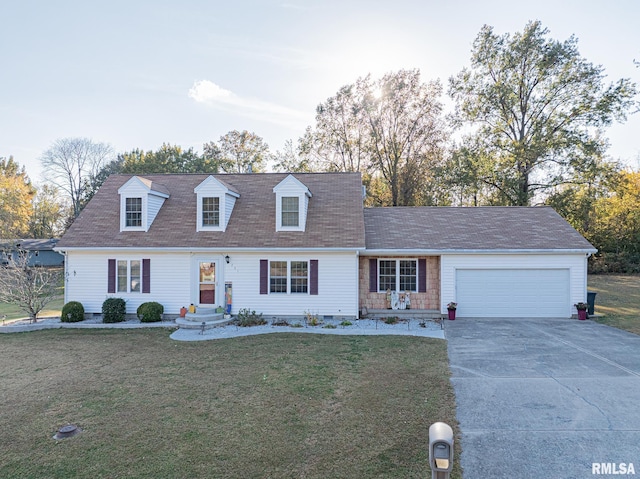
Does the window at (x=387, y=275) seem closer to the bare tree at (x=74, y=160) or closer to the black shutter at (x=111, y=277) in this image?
the black shutter at (x=111, y=277)

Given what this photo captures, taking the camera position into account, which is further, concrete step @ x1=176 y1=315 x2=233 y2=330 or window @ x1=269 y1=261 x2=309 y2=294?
window @ x1=269 y1=261 x2=309 y2=294

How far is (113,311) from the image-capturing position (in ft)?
46.7

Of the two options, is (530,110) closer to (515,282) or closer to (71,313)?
(515,282)

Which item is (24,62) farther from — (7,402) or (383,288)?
(383,288)

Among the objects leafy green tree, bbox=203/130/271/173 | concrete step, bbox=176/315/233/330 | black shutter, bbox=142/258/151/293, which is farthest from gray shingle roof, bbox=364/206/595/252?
leafy green tree, bbox=203/130/271/173

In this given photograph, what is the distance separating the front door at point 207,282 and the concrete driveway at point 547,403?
9.15 metres

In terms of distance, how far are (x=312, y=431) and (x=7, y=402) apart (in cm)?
582

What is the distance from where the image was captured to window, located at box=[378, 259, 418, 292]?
15.6 metres

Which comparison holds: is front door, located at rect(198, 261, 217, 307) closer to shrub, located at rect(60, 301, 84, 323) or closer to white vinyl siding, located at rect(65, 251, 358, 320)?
white vinyl siding, located at rect(65, 251, 358, 320)

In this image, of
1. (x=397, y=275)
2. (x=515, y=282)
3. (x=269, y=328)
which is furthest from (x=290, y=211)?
→ (x=515, y=282)

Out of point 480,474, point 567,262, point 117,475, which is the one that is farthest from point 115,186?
point 567,262

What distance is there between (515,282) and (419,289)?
3.82 meters

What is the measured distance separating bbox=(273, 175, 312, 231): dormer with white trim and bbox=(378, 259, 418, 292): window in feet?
12.7

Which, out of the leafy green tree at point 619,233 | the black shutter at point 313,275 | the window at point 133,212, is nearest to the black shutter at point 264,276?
the black shutter at point 313,275
